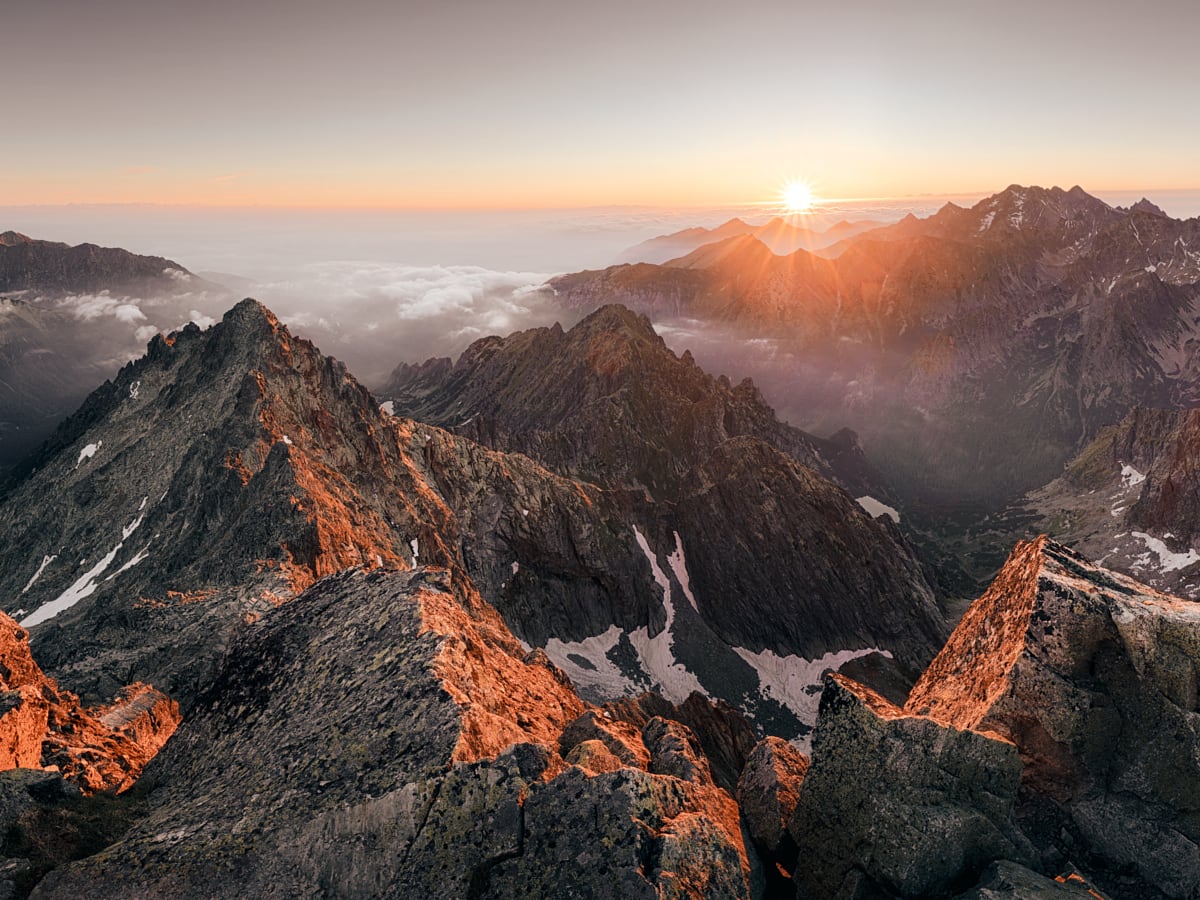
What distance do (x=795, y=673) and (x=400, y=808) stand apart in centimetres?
17789

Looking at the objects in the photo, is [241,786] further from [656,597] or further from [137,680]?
[656,597]

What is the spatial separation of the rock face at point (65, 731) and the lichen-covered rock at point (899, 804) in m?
24.8

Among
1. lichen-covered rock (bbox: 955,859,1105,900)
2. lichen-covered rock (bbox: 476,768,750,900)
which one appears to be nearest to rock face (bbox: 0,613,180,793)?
lichen-covered rock (bbox: 476,768,750,900)

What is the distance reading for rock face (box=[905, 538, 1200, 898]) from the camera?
19.7m

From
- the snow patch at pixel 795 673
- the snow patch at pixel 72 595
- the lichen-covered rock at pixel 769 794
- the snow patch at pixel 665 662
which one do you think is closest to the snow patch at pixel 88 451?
the snow patch at pixel 72 595

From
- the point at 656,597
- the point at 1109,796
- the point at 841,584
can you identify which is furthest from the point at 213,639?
the point at 841,584

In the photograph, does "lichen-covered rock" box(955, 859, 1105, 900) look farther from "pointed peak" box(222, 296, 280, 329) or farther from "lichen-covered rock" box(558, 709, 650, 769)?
"pointed peak" box(222, 296, 280, 329)

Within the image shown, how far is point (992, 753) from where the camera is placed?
20.6 metres

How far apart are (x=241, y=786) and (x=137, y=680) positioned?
2805 cm

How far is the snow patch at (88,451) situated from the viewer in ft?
401

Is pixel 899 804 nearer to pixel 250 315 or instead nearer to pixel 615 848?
pixel 615 848

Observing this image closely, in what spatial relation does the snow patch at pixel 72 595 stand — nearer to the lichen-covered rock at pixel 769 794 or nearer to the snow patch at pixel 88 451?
the snow patch at pixel 88 451

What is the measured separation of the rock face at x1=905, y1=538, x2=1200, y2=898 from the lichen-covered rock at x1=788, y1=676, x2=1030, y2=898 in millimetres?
1894

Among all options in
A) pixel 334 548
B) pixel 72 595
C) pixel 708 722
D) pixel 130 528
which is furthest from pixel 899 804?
pixel 130 528
